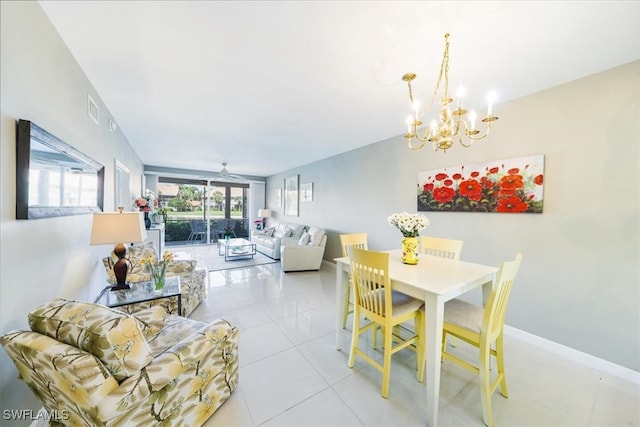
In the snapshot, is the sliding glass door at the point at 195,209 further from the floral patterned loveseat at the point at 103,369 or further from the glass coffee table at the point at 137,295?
the floral patterned loveseat at the point at 103,369

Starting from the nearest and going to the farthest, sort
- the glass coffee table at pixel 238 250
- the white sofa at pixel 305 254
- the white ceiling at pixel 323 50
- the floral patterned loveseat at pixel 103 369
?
the floral patterned loveseat at pixel 103 369, the white ceiling at pixel 323 50, the white sofa at pixel 305 254, the glass coffee table at pixel 238 250

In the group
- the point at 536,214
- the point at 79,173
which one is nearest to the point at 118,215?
the point at 79,173

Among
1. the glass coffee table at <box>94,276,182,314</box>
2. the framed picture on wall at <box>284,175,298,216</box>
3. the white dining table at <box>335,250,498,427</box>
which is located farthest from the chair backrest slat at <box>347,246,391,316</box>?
the framed picture on wall at <box>284,175,298,216</box>

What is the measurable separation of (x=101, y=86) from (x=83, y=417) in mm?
2754

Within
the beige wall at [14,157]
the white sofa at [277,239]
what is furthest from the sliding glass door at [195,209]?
the beige wall at [14,157]

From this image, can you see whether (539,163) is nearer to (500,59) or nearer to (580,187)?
(580,187)

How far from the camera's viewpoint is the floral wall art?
7.43 ft

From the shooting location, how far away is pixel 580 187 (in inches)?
80.0

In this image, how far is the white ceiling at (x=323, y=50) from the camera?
1363 mm

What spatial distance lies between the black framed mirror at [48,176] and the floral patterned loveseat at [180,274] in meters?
0.85

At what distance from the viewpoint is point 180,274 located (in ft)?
9.61

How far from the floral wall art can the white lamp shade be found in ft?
11.0

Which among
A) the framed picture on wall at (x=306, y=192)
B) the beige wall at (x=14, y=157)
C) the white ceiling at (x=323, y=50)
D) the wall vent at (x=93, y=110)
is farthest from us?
the framed picture on wall at (x=306, y=192)

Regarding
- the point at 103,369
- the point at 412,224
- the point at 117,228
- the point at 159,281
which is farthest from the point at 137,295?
the point at 412,224
